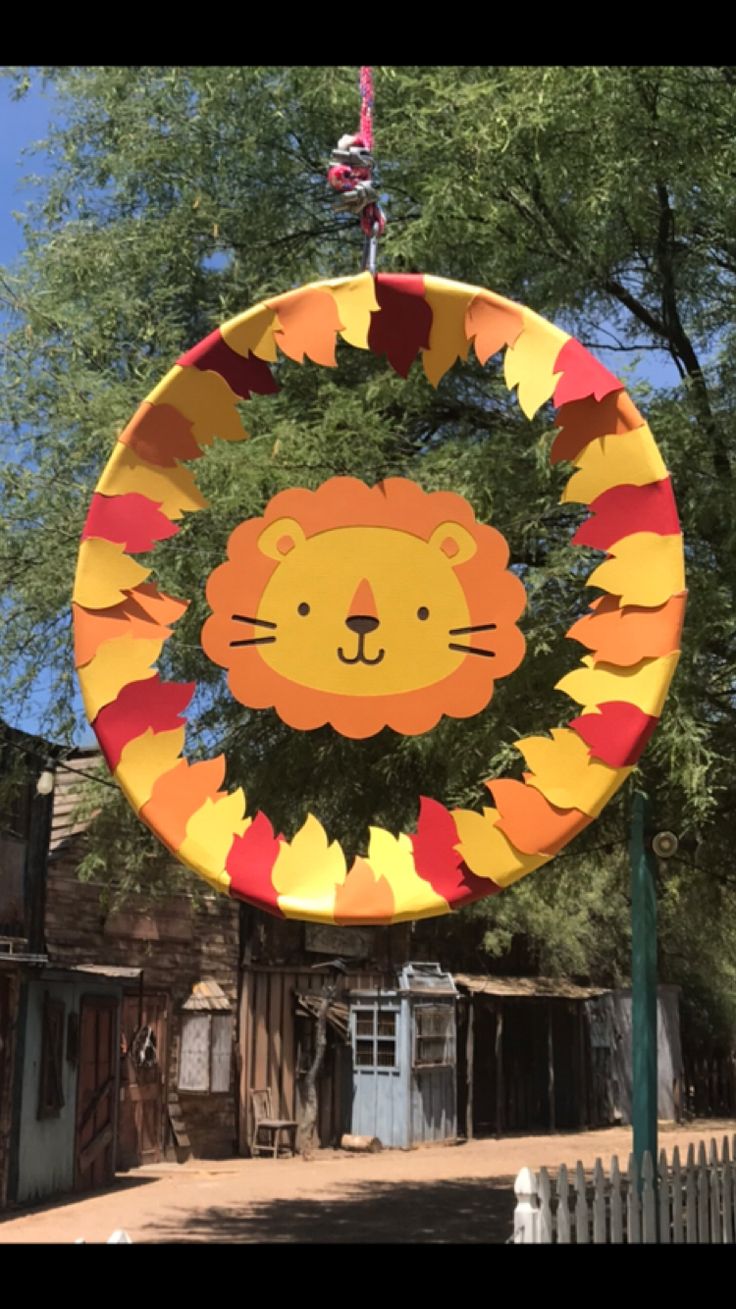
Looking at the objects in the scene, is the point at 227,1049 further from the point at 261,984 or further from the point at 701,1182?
the point at 701,1182

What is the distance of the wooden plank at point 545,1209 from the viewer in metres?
6.69

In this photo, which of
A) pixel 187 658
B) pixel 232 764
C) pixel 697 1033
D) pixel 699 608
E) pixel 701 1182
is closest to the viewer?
pixel 701 1182

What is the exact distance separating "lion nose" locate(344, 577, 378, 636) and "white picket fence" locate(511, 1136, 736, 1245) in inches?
104

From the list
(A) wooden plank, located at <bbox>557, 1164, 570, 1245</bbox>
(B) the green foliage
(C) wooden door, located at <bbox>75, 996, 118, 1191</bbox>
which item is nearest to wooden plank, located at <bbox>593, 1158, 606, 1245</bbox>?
(A) wooden plank, located at <bbox>557, 1164, 570, 1245</bbox>

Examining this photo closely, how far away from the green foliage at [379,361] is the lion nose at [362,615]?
10.1 feet

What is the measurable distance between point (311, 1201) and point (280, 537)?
387 inches

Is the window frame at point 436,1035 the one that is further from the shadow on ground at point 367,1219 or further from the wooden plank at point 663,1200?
the wooden plank at point 663,1200

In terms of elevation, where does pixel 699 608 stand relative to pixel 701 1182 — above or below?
above

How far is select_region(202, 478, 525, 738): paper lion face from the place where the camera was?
5445mm

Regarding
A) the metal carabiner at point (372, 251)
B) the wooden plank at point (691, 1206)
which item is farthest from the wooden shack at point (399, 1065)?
the metal carabiner at point (372, 251)

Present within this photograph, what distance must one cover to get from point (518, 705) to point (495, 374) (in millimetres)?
2689

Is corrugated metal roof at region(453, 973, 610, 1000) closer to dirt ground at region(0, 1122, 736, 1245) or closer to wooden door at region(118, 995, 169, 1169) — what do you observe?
dirt ground at region(0, 1122, 736, 1245)

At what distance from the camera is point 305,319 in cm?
564
